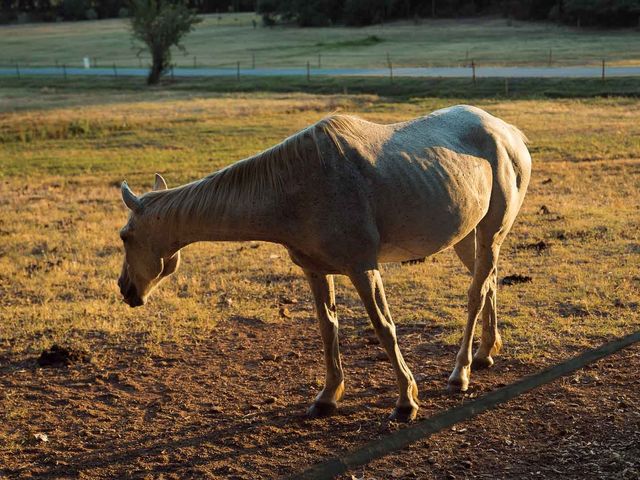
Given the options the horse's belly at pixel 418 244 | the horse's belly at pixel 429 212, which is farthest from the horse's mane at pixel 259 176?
the horse's belly at pixel 418 244

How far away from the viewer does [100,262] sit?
12.0 m

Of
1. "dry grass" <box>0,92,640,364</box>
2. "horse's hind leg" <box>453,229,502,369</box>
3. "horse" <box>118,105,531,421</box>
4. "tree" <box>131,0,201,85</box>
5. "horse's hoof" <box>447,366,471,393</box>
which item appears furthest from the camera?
"tree" <box>131,0,201,85</box>

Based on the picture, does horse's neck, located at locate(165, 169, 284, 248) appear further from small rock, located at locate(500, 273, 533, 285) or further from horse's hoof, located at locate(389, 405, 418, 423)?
small rock, located at locate(500, 273, 533, 285)

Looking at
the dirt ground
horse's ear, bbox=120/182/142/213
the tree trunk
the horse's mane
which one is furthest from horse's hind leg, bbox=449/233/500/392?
the tree trunk

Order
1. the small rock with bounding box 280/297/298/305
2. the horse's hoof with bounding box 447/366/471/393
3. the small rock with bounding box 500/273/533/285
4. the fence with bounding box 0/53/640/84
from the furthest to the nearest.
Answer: the fence with bounding box 0/53/640/84
the small rock with bounding box 500/273/533/285
the small rock with bounding box 280/297/298/305
the horse's hoof with bounding box 447/366/471/393

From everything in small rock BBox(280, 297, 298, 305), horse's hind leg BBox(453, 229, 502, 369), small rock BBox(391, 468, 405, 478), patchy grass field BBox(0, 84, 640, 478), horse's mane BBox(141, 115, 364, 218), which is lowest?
small rock BBox(280, 297, 298, 305)

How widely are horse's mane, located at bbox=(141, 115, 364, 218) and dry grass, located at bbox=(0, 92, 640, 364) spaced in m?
2.64

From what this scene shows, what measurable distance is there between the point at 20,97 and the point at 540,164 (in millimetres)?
29828

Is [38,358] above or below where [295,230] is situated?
below

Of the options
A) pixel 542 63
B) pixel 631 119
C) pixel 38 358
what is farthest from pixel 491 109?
pixel 38 358

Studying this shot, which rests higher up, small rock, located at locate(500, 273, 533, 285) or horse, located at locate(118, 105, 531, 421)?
horse, located at locate(118, 105, 531, 421)

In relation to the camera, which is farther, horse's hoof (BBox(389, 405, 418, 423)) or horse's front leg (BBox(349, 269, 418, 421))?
horse's hoof (BBox(389, 405, 418, 423))

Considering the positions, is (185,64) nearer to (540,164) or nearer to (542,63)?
(542,63)

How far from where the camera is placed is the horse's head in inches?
251
